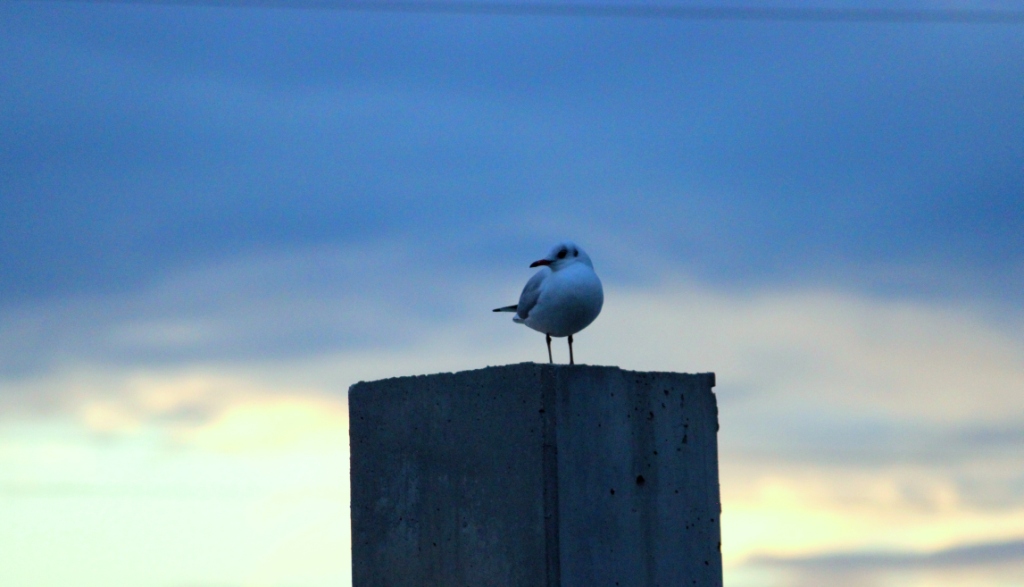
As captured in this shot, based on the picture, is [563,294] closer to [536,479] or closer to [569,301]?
[569,301]

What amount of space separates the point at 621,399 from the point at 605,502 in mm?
730

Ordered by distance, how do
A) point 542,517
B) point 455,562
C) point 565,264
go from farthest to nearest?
point 565,264 < point 455,562 < point 542,517

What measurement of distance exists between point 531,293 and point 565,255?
0.40 metres

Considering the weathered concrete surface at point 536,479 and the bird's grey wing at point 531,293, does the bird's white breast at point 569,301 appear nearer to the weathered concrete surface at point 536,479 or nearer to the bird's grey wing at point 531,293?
the bird's grey wing at point 531,293

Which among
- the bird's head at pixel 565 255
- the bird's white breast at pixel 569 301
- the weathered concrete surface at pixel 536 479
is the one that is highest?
the bird's head at pixel 565 255

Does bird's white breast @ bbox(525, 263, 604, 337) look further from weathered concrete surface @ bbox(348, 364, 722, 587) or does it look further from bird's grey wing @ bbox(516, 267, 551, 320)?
weathered concrete surface @ bbox(348, 364, 722, 587)

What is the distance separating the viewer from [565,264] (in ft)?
34.4

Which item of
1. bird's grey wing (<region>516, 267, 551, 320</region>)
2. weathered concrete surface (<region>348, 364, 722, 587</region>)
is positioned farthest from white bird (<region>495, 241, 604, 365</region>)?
weathered concrete surface (<region>348, 364, 722, 587</region>)

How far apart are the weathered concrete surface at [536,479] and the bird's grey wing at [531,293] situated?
1.11 meters

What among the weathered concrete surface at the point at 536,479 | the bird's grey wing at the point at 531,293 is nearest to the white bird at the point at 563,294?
the bird's grey wing at the point at 531,293

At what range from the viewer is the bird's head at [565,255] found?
34.4 feet

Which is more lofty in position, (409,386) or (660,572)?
(409,386)

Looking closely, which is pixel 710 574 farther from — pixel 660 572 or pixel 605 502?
pixel 605 502

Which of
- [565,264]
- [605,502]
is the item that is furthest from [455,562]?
[565,264]
